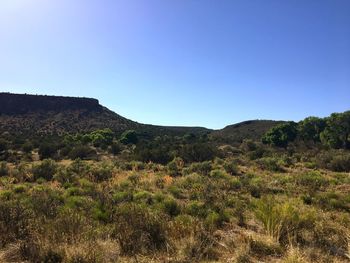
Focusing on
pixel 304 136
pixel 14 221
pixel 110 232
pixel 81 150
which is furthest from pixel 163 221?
pixel 304 136

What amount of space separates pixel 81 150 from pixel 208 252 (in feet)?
92.5

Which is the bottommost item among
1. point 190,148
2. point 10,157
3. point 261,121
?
point 10,157

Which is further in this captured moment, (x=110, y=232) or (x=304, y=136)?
(x=304, y=136)

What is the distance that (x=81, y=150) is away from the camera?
33.8 m

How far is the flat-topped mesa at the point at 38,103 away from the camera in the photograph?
270 ft

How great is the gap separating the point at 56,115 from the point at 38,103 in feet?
25.0

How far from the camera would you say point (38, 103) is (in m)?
86.2

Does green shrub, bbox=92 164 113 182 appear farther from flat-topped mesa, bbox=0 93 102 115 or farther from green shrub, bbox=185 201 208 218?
flat-topped mesa, bbox=0 93 102 115

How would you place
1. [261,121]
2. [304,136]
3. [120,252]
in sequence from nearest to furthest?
[120,252], [304,136], [261,121]

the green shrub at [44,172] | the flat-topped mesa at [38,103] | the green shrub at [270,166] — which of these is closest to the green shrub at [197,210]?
the green shrub at [44,172]

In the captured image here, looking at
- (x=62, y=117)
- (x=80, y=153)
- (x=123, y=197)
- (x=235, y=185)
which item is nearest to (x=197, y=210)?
(x=123, y=197)

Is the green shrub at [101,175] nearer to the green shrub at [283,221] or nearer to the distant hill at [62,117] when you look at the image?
the green shrub at [283,221]

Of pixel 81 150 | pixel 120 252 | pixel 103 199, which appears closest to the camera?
pixel 120 252

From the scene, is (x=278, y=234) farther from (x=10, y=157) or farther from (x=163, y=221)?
(x=10, y=157)
